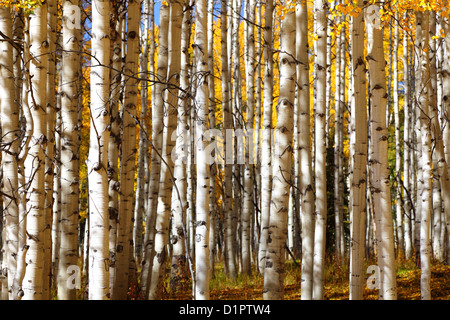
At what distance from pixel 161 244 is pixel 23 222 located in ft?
6.28

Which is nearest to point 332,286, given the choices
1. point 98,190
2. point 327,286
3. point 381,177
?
point 327,286

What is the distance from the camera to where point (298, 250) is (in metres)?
13.9

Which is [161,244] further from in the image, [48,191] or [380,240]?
[380,240]

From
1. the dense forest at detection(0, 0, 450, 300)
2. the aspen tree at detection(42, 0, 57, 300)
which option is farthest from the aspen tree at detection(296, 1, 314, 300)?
the aspen tree at detection(42, 0, 57, 300)

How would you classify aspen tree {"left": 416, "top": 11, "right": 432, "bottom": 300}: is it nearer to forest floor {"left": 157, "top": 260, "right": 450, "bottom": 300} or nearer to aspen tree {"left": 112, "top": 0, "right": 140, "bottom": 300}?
forest floor {"left": 157, "top": 260, "right": 450, "bottom": 300}

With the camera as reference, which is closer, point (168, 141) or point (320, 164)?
point (168, 141)

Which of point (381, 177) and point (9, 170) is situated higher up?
point (9, 170)

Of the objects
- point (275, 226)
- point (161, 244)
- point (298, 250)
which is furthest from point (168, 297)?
point (298, 250)

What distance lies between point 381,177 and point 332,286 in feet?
12.7

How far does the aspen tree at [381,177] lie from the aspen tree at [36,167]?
333 cm

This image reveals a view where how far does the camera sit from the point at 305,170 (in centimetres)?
628

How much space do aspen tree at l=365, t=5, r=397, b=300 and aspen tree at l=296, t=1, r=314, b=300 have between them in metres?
1.05

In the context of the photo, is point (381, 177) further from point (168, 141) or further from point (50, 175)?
point (50, 175)

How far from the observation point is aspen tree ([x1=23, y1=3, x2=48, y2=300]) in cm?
424
